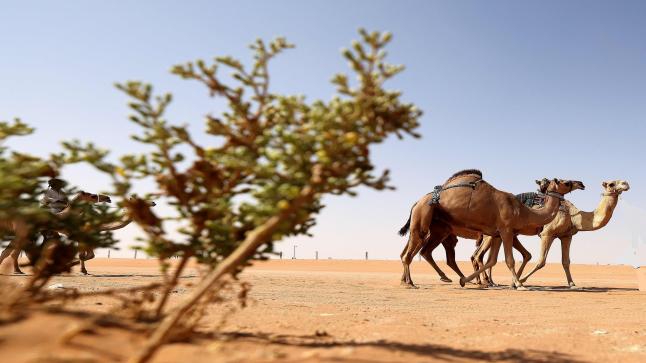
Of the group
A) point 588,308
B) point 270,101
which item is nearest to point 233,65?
point 270,101

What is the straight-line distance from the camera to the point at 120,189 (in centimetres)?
323

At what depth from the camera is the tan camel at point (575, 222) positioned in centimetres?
1485

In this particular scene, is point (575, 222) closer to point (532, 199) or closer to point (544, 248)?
point (544, 248)

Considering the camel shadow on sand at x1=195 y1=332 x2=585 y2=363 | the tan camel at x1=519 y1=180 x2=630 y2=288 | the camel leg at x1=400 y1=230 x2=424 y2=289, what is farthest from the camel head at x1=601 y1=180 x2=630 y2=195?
the camel shadow on sand at x1=195 y1=332 x2=585 y2=363

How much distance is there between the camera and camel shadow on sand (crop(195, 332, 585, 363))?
3.45 meters

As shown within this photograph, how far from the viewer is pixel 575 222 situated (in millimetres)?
15625

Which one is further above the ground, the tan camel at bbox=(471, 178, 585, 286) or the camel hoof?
the tan camel at bbox=(471, 178, 585, 286)

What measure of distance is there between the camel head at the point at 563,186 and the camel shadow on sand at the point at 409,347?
1220 centimetres

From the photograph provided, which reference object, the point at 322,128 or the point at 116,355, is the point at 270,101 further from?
the point at 116,355

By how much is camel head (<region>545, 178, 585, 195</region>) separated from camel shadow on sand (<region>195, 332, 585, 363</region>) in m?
12.2

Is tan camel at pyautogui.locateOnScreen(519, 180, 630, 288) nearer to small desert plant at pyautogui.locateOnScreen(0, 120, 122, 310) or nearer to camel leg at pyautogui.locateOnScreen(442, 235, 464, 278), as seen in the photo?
camel leg at pyautogui.locateOnScreen(442, 235, 464, 278)

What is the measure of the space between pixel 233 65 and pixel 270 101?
0.35 metres

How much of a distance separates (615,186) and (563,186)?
56.7 inches

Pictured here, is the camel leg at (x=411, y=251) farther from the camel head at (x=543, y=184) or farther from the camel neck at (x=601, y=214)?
the camel neck at (x=601, y=214)
